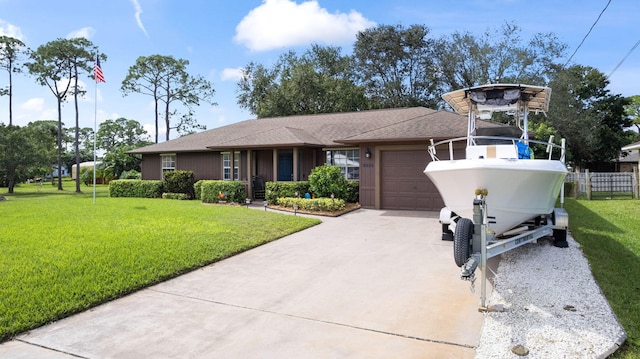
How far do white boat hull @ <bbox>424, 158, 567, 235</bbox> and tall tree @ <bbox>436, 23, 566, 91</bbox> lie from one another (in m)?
27.6

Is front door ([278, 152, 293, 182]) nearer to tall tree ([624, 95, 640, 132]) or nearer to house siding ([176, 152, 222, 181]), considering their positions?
house siding ([176, 152, 222, 181])

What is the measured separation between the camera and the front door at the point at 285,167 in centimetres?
1652

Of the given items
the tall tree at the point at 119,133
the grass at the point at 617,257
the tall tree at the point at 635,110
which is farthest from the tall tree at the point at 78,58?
the tall tree at the point at 635,110

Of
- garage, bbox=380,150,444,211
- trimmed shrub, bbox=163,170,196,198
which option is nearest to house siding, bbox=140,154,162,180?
trimmed shrub, bbox=163,170,196,198

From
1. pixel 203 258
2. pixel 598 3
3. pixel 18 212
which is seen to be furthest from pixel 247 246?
pixel 598 3

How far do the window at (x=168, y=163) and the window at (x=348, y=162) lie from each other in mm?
9350

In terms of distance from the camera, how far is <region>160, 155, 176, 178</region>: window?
19.8 meters

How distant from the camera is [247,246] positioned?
24.7 feet

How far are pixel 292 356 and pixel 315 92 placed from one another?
29.1 m

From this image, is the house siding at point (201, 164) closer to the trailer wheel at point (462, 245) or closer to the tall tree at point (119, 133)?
the trailer wheel at point (462, 245)

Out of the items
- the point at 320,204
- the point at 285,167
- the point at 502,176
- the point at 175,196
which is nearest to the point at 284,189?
the point at 320,204

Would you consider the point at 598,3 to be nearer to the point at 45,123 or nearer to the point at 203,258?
the point at 203,258

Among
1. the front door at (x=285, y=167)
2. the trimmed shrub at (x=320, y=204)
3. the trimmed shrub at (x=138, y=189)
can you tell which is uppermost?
the front door at (x=285, y=167)

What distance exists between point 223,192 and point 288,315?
11229 mm
